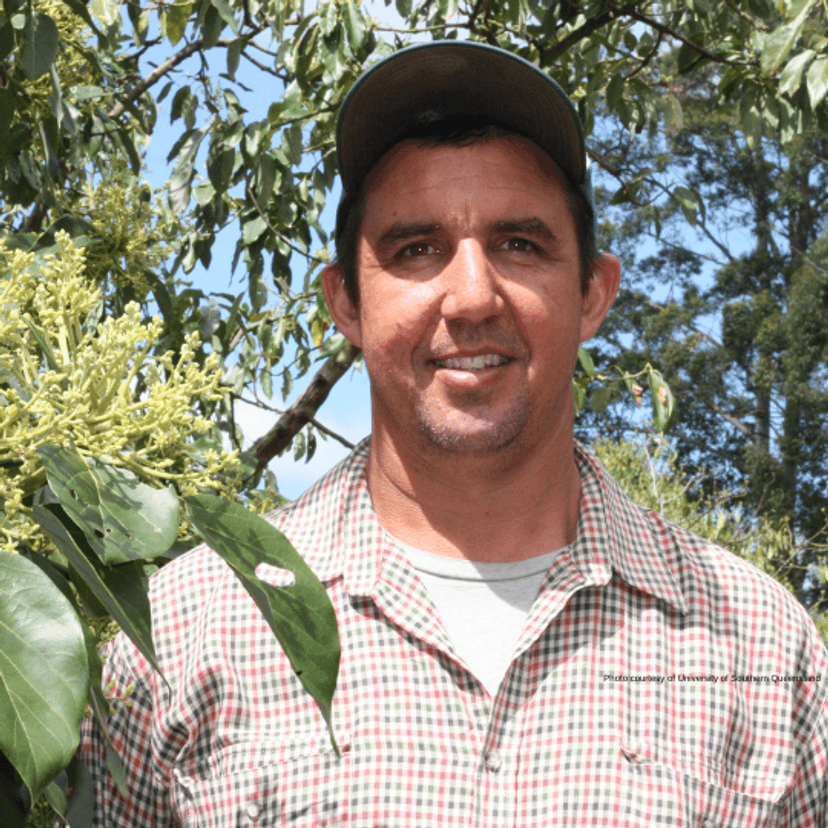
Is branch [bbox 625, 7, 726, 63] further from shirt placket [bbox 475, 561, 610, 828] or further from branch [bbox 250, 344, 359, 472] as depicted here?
shirt placket [bbox 475, 561, 610, 828]

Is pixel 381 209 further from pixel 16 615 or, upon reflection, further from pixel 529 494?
pixel 16 615

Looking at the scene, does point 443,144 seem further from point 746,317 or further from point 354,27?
point 746,317

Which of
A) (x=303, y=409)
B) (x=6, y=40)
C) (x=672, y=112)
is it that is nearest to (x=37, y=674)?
(x=6, y=40)

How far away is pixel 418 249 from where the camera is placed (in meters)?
1.43

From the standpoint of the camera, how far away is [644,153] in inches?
780

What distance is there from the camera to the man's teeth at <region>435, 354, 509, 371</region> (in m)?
1.36

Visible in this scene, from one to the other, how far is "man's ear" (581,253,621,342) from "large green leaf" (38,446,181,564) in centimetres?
102

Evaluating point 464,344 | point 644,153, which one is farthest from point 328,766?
point 644,153

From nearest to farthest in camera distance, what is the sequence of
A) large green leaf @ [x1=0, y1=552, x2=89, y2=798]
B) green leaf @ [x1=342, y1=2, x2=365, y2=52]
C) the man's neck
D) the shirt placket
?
large green leaf @ [x1=0, y1=552, x2=89, y2=798] → the shirt placket → the man's neck → green leaf @ [x1=342, y1=2, x2=365, y2=52]

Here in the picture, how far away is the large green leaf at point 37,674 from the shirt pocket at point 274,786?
65cm

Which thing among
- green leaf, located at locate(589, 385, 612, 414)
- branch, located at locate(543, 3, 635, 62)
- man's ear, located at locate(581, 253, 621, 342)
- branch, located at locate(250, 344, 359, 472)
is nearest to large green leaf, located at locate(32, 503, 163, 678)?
man's ear, located at locate(581, 253, 621, 342)

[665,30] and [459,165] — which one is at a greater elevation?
[665,30]

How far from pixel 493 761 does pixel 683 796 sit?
0.78 ft

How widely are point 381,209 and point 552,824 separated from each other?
0.85m
